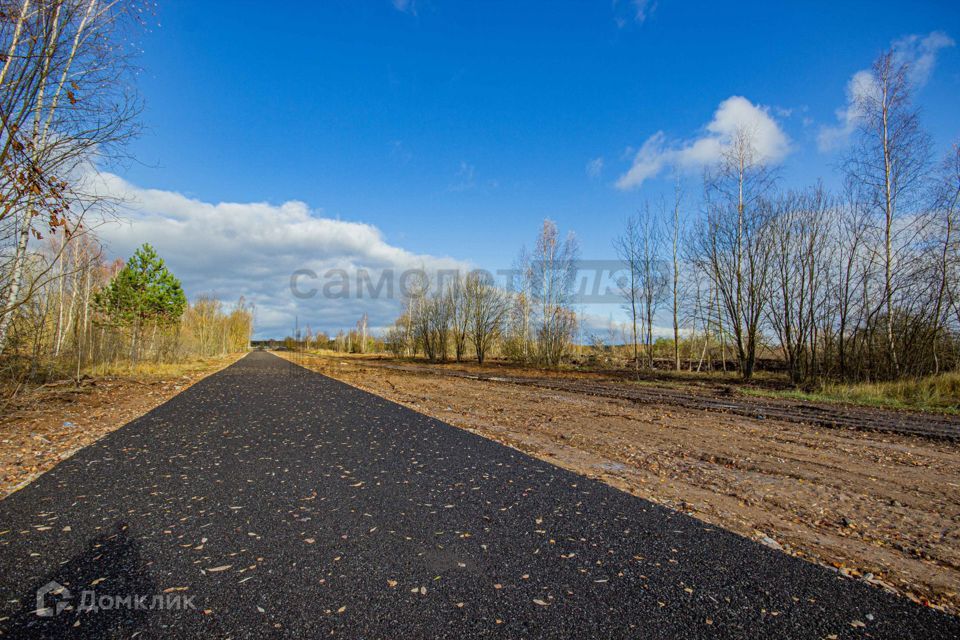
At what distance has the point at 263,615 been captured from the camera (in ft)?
8.32

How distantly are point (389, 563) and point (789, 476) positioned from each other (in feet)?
19.2

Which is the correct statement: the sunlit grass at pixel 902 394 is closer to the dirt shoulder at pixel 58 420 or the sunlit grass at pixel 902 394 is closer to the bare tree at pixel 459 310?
the dirt shoulder at pixel 58 420

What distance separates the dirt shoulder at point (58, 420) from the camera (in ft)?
18.7

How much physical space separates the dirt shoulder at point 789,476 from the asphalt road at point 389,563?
560 mm

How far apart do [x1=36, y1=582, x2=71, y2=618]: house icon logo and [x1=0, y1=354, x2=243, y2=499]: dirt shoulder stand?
277 cm

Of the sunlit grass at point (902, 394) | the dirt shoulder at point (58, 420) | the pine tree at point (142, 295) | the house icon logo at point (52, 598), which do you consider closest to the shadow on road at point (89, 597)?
the house icon logo at point (52, 598)

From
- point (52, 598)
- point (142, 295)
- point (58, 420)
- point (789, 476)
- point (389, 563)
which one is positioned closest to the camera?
point (52, 598)

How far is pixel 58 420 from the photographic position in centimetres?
868

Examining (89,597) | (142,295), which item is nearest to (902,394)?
(89,597)

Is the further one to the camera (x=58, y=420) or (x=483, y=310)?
(x=483, y=310)

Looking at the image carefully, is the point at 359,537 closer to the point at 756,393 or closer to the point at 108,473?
the point at 108,473

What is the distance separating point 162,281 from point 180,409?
29.7 meters

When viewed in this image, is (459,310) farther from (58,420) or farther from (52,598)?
(52,598)

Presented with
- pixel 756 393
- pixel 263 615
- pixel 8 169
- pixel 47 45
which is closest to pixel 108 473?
pixel 8 169
